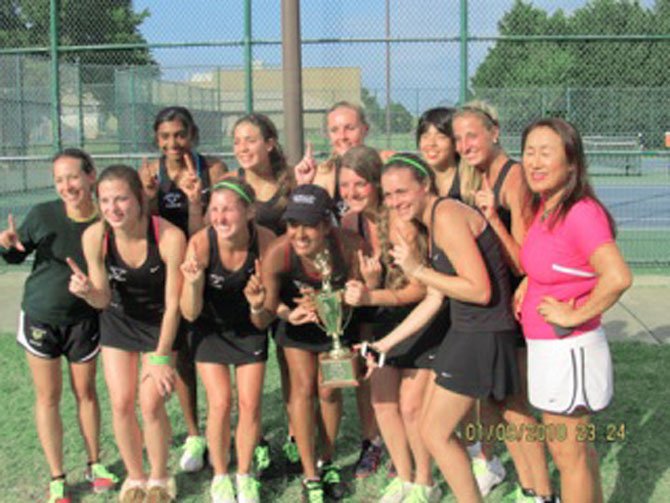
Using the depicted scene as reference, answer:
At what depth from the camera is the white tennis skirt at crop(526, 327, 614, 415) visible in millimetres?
2918

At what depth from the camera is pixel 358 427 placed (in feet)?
16.2

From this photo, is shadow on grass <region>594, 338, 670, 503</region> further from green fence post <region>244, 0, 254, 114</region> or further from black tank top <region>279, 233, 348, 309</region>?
green fence post <region>244, 0, 254, 114</region>

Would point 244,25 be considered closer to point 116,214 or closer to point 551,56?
point 116,214

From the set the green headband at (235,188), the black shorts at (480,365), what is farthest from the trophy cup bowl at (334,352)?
the green headband at (235,188)

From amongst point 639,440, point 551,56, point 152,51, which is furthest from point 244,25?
point 551,56

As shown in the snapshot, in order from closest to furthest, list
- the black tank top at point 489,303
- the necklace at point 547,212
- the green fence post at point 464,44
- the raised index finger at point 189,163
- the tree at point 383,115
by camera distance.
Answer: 1. the necklace at point 547,212
2. the black tank top at point 489,303
3. the raised index finger at point 189,163
4. the green fence post at point 464,44
5. the tree at point 383,115

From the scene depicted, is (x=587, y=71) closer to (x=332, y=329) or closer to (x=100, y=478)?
(x=332, y=329)

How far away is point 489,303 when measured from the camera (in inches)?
128

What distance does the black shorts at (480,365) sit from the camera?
321 centimetres

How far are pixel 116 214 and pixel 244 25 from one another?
18.8 ft

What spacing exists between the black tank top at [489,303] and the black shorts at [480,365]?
0.04 meters

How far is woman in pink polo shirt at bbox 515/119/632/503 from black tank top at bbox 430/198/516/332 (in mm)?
197

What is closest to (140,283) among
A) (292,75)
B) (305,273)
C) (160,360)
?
(160,360)

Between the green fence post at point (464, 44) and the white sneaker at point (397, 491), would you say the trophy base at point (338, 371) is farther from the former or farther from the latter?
Result: the green fence post at point (464, 44)
